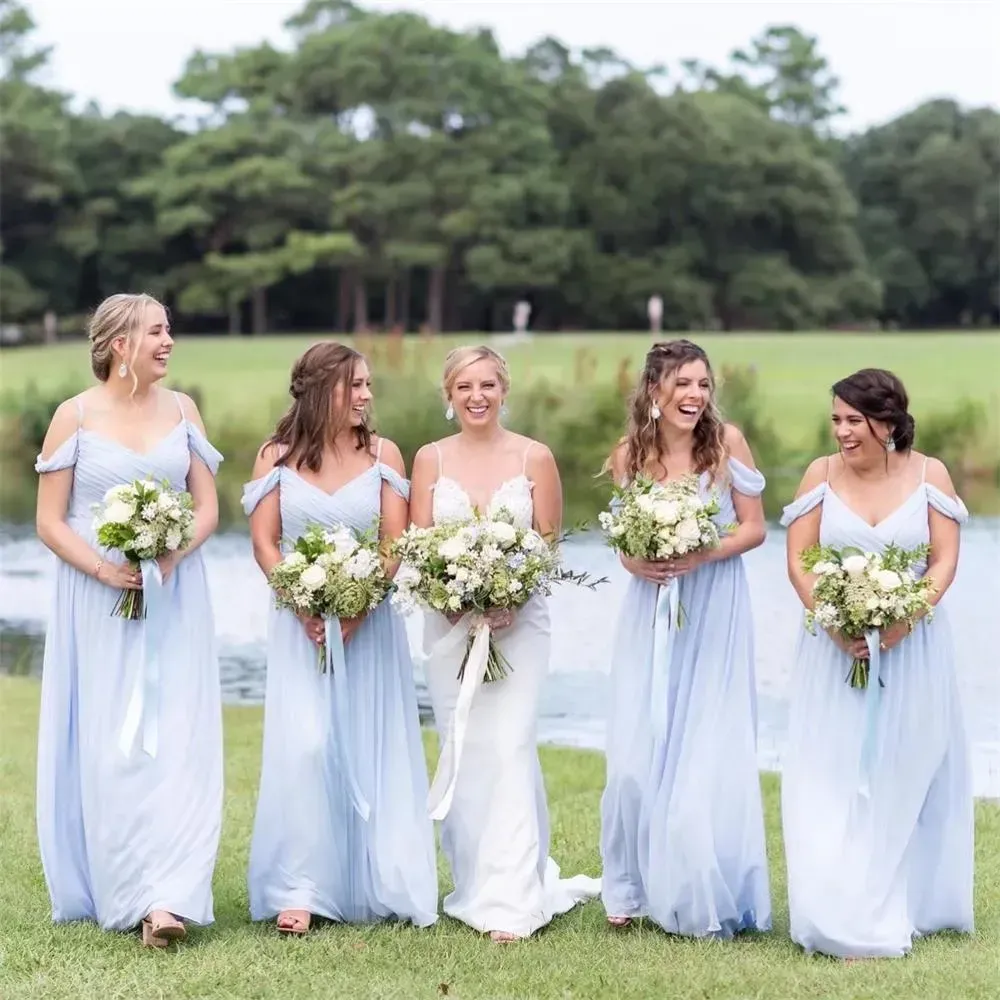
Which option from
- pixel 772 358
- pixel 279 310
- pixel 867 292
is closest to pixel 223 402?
pixel 772 358

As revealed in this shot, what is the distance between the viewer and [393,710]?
6.99 metres

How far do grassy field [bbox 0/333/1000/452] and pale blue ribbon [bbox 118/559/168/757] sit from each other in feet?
65.4

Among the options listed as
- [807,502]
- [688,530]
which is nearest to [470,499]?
[688,530]

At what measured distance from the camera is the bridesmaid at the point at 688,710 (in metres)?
6.74

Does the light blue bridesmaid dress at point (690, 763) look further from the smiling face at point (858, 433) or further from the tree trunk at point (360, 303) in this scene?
the tree trunk at point (360, 303)

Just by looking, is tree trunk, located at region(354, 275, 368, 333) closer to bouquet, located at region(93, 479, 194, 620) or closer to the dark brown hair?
bouquet, located at region(93, 479, 194, 620)

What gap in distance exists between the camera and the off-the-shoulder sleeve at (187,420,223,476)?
22.7 ft

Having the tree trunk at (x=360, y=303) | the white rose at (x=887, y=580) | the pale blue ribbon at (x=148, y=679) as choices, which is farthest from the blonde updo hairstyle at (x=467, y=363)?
the tree trunk at (x=360, y=303)

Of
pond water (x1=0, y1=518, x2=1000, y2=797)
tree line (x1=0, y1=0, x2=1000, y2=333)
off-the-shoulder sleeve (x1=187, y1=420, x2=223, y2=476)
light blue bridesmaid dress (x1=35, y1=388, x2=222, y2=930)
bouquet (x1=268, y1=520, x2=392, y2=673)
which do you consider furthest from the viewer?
tree line (x1=0, y1=0, x2=1000, y2=333)

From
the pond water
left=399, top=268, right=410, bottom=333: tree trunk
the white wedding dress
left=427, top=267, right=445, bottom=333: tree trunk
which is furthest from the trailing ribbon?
left=399, top=268, right=410, bottom=333: tree trunk

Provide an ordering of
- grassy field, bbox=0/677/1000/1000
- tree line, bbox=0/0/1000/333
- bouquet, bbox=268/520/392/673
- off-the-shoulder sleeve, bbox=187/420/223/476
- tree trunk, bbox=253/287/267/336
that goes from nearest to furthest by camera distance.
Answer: grassy field, bbox=0/677/1000/1000 < bouquet, bbox=268/520/392/673 < off-the-shoulder sleeve, bbox=187/420/223/476 < tree line, bbox=0/0/1000/333 < tree trunk, bbox=253/287/267/336

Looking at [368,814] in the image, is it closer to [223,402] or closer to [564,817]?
[564,817]

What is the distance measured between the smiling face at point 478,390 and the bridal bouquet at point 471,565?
491 millimetres

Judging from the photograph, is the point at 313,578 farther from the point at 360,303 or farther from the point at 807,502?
the point at 360,303
